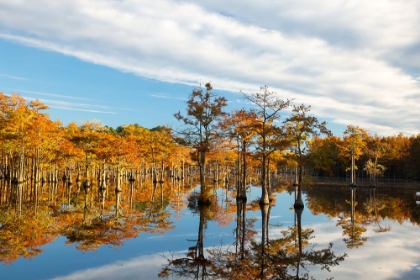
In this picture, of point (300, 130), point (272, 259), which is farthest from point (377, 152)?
point (272, 259)

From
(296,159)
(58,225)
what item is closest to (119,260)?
(58,225)

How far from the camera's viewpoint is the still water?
454 inches

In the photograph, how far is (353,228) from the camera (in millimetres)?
20141

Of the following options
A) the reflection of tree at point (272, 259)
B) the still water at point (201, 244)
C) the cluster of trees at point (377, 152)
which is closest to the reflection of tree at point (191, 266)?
the still water at point (201, 244)

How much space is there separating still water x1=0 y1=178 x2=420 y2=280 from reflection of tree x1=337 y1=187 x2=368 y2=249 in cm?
5

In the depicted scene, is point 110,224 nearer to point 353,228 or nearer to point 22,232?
point 22,232

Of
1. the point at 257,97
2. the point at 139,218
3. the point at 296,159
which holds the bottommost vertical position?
the point at 139,218

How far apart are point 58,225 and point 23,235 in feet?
9.73

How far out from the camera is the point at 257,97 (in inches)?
1160

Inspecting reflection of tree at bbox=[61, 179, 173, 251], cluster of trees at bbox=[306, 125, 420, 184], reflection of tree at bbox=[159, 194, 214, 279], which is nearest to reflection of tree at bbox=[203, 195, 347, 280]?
reflection of tree at bbox=[159, 194, 214, 279]

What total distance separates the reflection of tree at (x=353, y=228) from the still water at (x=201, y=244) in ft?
0.16

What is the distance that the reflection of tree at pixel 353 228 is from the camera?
16388 mm

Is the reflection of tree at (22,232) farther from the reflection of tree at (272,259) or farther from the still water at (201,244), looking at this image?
the reflection of tree at (272,259)

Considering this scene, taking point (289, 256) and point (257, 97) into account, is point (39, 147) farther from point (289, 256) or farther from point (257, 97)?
point (289, 256)
